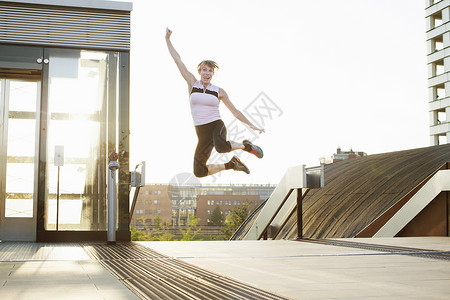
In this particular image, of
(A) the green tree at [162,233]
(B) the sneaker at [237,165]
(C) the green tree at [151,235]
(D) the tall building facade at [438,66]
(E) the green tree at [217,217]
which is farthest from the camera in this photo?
(E) the green tree at [217,217]

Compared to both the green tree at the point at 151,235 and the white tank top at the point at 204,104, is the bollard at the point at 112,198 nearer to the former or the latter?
the white tank top at the point at 204,104

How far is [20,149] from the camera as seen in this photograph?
23.9 feet

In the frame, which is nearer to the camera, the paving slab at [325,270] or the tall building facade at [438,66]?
the paving slab at [325,270]

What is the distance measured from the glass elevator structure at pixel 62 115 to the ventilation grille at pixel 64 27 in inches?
0.5

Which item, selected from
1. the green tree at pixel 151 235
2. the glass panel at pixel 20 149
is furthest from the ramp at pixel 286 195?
the green tree at pixel 151 235

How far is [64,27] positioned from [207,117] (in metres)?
2.38

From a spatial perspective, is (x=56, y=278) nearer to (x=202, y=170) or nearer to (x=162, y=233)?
(x=202, y=170)

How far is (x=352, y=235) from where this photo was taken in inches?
433

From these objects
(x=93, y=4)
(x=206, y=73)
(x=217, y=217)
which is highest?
(x=93, y=4)

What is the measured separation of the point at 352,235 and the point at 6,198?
22.3 feet

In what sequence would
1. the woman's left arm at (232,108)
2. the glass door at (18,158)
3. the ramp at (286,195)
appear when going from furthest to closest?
1. the woman's left arm at (232,108)
2. the ramp at (286,195)
3. the glass door at (18,158)

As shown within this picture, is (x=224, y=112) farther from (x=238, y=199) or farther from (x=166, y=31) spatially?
(x=238, y=199)

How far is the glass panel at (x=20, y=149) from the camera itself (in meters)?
7.20

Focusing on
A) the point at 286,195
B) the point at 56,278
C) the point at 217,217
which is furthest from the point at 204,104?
the point at 217,217
